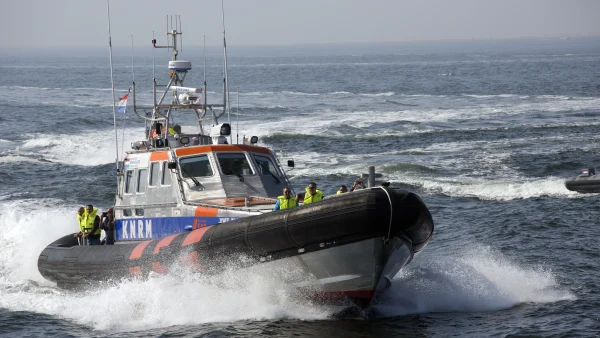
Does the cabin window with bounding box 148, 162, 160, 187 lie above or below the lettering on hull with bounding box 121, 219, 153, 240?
above

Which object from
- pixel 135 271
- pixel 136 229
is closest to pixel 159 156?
pixel 136 229

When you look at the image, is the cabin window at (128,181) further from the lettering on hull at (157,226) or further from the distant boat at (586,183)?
the distant boat at (586,183)

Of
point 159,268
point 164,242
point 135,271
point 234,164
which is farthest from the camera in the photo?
point 234,164

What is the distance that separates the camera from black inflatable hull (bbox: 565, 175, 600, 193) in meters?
24.9

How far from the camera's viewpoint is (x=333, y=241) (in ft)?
42.1

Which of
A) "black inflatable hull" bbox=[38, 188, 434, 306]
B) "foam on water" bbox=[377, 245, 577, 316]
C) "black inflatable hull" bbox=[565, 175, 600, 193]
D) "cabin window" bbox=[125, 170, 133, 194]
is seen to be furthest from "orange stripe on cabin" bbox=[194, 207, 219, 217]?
"black inflatable hull" bbox=[565, 175, 600, 193]

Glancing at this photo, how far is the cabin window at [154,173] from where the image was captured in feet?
52.5

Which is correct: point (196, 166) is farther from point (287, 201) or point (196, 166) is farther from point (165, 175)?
point (287, 201)

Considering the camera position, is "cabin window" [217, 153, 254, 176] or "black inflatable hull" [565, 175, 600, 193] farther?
"black inflatable hull" [565, 175, 600, 193]

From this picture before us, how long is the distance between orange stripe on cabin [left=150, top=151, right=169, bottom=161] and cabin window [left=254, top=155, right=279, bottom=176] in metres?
1.57

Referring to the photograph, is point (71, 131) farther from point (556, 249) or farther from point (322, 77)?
point (322, 77)

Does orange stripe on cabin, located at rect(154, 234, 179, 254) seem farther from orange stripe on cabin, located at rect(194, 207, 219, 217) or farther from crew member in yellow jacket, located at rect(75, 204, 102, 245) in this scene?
crew member in yellow jacket, located at rect(75, 204, 102, 245)

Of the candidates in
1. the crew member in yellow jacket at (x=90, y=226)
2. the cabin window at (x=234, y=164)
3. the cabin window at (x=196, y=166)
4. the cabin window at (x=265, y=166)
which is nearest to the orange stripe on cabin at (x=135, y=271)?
the cabin window at (x=196, y=166)

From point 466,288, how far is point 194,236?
4.57 metres
